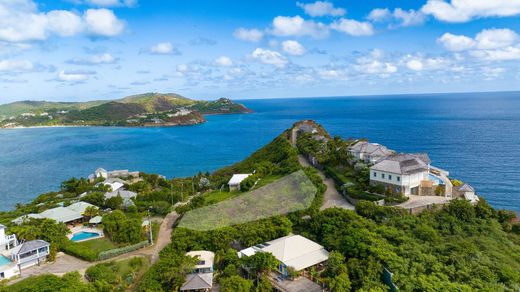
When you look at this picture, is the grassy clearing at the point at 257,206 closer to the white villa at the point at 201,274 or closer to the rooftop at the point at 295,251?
the white villa at the point at 201,274

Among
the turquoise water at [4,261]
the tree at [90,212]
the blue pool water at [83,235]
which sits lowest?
the blue pool water at [83,235]

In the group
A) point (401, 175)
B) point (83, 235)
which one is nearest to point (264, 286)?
point (401, 175)

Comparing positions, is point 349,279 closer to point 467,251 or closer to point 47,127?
point 467,251

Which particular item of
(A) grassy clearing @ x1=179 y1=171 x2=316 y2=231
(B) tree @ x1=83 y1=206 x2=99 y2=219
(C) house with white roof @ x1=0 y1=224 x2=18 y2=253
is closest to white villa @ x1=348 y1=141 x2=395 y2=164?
(A) grassy clearing @ x1=179 y1=171 x2=316 y2=231

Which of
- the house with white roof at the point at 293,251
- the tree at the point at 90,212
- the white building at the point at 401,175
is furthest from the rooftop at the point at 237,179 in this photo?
the house with white roof at the point at 293,251

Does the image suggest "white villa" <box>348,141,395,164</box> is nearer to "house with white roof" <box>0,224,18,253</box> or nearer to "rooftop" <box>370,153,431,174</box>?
"rooftop" <box>370,153,431,174</box>

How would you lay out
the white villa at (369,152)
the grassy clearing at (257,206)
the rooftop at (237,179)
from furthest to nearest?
the rooftop at (237,179)
the white villa at (369,152)
the grassy clearing at (257,206)

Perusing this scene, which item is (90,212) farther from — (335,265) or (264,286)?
(335,265)
